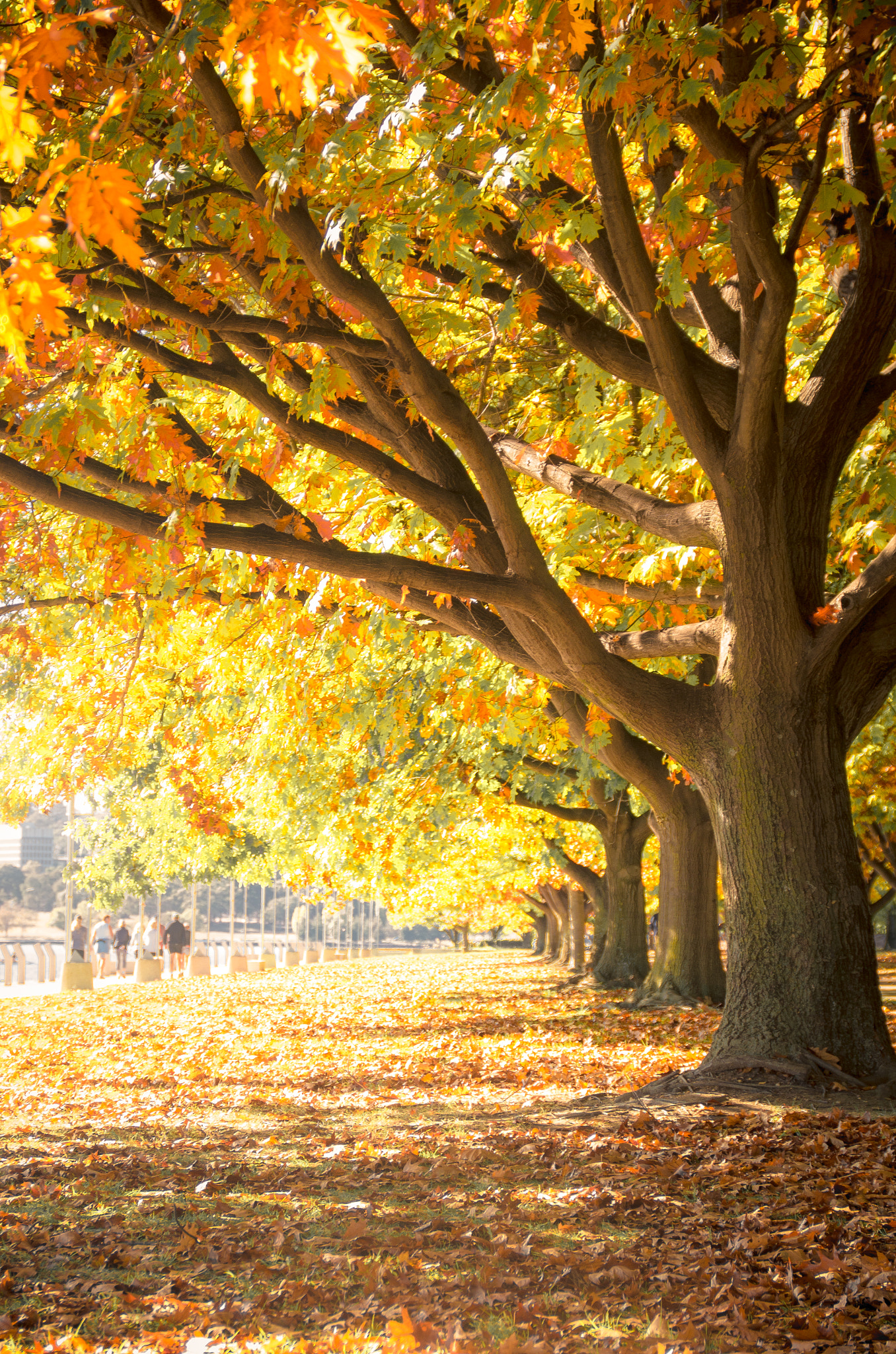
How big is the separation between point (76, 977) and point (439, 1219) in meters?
19.7

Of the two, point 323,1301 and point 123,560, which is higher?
point 123,560

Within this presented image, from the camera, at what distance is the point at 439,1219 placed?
4.66m

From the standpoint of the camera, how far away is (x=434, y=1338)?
3.32 meters

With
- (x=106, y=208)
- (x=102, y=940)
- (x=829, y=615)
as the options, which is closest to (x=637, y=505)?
(x=829, y=615)

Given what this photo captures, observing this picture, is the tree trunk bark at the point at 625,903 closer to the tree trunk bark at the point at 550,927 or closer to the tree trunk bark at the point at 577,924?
the tree trunk bark at the point at 577,924

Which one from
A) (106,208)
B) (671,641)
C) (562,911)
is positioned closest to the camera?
(106,208)

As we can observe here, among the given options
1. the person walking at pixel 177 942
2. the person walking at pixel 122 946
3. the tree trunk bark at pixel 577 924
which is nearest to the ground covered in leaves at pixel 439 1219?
the tree trunk bark at pixel 577 924

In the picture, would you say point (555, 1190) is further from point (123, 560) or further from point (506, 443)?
point (506, 443)

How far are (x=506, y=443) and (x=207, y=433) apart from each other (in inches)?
94.2

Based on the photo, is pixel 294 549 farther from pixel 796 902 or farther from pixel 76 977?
pixel 76 977

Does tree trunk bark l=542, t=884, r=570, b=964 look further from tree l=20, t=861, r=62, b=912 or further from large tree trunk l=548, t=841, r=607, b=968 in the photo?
tree l=20, t=861, r=62, b=912

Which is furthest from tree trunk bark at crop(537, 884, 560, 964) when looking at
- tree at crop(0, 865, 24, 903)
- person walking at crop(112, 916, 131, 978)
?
tree at crop(0, 865, 24, 903)

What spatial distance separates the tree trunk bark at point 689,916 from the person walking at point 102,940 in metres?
19.0

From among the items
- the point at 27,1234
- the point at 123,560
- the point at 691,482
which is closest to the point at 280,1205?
the point at 27,1234
